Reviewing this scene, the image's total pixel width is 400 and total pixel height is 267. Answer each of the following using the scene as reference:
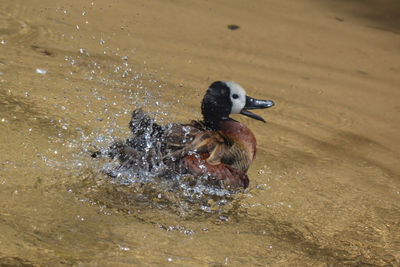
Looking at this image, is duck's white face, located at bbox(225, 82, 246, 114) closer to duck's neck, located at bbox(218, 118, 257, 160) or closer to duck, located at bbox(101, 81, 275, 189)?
duck, located at bbox(101, 81, 275, 189)

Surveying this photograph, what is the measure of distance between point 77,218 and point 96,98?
133 centimetres

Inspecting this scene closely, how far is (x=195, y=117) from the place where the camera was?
3.64 meters

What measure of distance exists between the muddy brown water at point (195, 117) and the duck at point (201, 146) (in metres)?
0.18

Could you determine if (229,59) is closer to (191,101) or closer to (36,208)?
(191,101)

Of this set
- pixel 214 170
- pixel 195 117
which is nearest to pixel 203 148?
pixel 214 170

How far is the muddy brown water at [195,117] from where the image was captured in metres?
2.50

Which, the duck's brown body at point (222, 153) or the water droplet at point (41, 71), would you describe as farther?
the water droplet at point (41, 71)

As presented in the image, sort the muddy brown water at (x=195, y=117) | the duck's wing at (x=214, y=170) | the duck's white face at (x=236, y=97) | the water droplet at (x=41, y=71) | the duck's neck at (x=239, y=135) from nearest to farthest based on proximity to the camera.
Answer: the muddy brown water at (x=195, y=117) < the duck's wing at (x=214, y=170) < the duck's neck at (x=239, y=135) < the duck's white face at (x=236, y=97) < the water droplet at (x=41, y=71)

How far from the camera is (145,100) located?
3.76 meters

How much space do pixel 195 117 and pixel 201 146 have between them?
94 cm

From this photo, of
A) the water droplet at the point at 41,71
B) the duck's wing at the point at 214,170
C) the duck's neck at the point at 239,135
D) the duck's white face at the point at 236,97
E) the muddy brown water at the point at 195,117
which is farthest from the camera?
the water droplet at the point at 41,71

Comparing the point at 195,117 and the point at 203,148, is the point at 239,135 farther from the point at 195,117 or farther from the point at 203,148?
the point at 195,117

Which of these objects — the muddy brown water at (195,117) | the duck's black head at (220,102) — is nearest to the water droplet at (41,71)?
the muddy brown water at (195,117)

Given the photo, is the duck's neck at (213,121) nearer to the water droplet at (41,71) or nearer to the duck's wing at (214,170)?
the duck's wing at (214,170)
